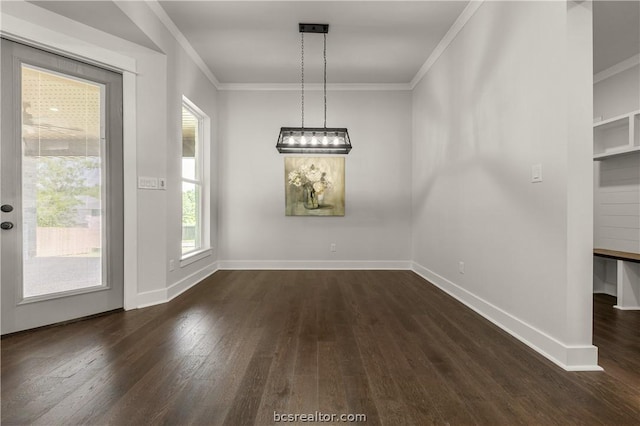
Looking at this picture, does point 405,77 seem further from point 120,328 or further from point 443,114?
point 120,328

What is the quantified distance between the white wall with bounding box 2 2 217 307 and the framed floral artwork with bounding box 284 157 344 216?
1.96m

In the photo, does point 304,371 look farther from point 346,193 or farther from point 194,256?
point 346,193

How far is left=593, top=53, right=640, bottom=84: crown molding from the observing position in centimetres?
378

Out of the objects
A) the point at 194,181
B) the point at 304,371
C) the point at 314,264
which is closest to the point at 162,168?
the point at 194,181

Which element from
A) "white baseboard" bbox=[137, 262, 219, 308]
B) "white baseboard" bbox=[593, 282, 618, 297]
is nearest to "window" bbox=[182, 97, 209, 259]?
"white baseboard" bbox=[137, 262, 219, 308]

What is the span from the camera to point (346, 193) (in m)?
5.36

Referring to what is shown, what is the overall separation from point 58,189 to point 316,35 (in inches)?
125

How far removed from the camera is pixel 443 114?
3.97 m

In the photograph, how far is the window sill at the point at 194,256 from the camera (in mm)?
3930

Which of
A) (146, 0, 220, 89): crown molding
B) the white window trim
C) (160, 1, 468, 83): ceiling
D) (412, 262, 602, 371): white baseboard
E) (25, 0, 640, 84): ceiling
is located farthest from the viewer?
the white window trim

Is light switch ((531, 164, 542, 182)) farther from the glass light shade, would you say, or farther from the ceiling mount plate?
the ceiling mount plate

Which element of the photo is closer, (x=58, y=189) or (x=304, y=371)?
(x=304, y=371)

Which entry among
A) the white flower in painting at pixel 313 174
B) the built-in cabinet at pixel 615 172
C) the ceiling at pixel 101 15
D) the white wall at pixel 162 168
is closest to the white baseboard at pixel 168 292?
the white wall at pixel 162 168

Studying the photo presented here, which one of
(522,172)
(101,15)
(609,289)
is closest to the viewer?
(522,172)
